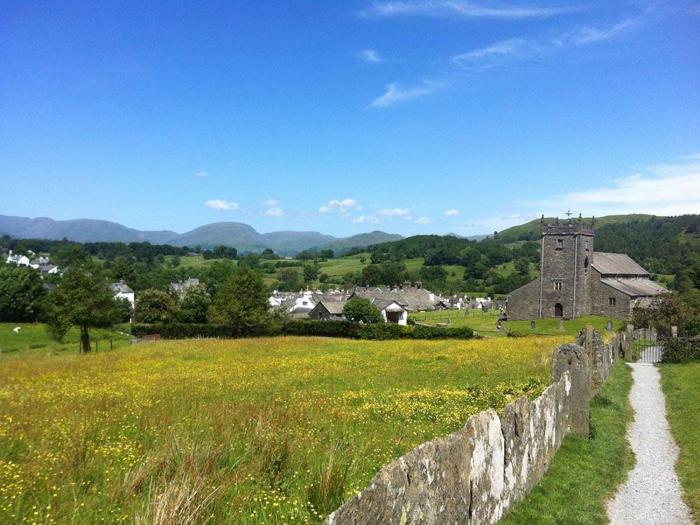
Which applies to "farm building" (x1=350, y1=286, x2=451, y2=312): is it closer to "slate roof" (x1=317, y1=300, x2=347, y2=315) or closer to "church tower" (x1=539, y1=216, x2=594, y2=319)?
"slate roof" (x1=317, y1=300, x2=347, y2=315)

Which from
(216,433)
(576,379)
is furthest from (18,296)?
(576,379)

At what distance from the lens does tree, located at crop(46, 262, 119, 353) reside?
41375 millimetres

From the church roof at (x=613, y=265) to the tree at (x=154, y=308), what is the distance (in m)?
66.1

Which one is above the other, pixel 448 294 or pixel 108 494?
pixel 108 494

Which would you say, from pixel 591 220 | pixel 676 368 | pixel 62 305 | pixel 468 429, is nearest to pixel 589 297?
pixel 591 220

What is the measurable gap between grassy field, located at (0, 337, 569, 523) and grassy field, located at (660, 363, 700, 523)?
351cm

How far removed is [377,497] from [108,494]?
3372 mm

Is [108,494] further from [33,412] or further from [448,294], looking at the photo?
[448,294]

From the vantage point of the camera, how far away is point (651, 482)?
10000mm

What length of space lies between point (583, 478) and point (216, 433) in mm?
6488

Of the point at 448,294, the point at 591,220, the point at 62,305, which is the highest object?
the point at 591,220

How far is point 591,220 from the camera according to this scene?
7719 centimetres

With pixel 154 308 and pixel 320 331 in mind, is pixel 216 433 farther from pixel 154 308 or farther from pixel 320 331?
pixel 154 308

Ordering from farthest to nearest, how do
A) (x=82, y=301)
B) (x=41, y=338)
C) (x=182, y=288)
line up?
(x=182, y=288), (x=41, y=338), (x=82, y=301)
